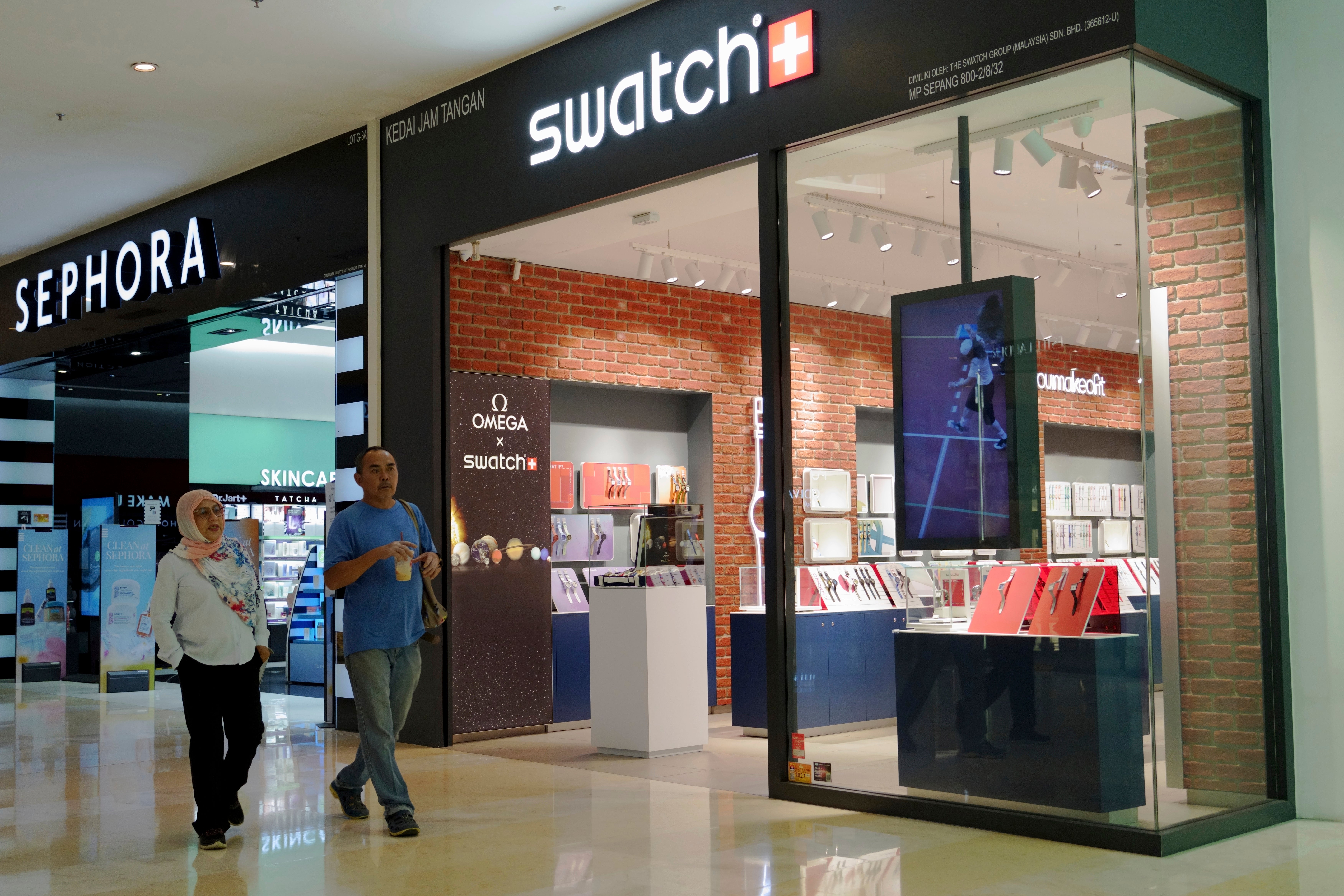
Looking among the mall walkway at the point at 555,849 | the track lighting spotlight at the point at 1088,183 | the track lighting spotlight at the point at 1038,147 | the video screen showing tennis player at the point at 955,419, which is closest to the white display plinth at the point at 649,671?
the mall walkway at the point at 555,849

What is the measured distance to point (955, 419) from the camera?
5.13m

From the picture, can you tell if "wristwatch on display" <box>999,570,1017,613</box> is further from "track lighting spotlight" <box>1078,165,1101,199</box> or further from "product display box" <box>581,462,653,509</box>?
"product display box" <box>581,462,653,509</box>

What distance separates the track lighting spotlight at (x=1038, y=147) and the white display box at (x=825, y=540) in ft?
5.53

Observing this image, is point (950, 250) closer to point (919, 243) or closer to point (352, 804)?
point (919, 243)

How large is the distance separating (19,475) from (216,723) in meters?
9.40

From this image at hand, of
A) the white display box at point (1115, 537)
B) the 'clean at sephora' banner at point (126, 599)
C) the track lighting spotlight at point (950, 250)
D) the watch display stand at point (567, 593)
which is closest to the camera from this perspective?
the white display box at point (1115, 537)

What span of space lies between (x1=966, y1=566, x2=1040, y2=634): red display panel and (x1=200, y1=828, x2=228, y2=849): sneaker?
297 cm

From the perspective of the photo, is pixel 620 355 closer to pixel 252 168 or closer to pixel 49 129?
pixel 252 168

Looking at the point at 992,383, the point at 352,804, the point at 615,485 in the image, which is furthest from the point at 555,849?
the point at 615,485

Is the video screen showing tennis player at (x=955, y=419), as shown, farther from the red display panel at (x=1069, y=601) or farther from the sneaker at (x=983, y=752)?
the sneaker at (x=983, y=752)

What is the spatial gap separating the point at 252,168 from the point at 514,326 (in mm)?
2147

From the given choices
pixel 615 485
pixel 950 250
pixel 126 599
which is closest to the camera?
pixel 950 250

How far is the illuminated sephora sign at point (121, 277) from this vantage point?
9391mm

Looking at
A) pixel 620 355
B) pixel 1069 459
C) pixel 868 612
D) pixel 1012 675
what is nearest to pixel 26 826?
pixel 868 612
